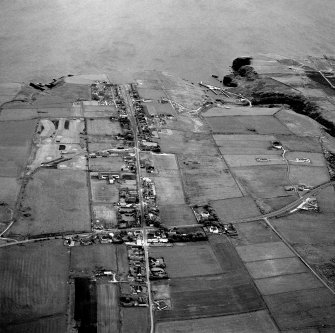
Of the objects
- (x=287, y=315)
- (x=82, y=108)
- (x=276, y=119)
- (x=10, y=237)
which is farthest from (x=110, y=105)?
(x=287, y=315)

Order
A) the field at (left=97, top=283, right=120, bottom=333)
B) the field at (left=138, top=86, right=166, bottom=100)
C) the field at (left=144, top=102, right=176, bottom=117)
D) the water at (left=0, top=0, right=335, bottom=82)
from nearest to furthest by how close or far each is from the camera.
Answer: the field at (left=97, top=283, right=120, bottom=333)
the field at (left=144, top=102, right=176, bottom=117)
the field at (left=138, top=86, right=166, bottom=100)
the water at (left=0, top=0, right=335, bottom=82)

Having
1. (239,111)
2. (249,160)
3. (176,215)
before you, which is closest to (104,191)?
(176,215)

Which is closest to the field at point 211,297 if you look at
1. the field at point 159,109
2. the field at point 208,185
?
the field at point 208,185

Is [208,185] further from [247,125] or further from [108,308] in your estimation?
[108,308]

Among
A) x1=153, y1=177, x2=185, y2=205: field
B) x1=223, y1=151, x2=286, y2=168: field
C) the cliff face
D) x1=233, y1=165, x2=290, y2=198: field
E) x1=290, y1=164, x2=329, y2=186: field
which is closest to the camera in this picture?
x1=153, y1=177, x2=185, y2=205: field

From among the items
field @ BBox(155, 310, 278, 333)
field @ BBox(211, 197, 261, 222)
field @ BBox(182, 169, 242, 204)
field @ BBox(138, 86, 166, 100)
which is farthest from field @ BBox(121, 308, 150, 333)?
field @ BBox(138, 86, 166, 100)

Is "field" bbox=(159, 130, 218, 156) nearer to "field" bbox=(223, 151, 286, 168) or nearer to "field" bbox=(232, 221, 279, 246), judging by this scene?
"field" bbox=(223, 151, 286, 168)
